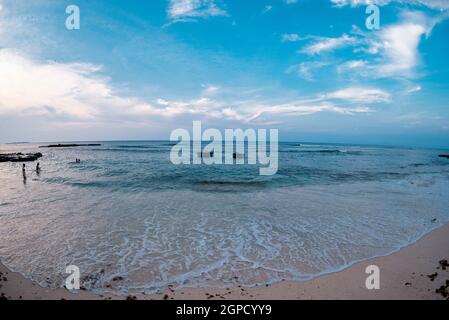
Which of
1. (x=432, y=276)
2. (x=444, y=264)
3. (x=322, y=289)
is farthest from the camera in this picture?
(x=444, y=264)

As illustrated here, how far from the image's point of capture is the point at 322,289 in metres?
6.26

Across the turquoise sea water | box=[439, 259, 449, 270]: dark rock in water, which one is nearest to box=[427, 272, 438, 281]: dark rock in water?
box=[439, 259, 449, 270]: dark rock in water

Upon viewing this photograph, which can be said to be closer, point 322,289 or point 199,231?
point 322,289

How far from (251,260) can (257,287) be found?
1.62 metres

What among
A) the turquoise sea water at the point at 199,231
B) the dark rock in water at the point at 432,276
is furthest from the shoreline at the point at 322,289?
the turquoise sea water at the point at 199,231

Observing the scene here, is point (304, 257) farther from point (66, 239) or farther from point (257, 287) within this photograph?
point (66, 239)

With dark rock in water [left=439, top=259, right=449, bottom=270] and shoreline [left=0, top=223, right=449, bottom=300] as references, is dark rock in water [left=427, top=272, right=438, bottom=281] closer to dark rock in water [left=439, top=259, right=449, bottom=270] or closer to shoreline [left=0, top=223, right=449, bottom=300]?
shoreline [left=0, top=223, right=449, bottom=300]

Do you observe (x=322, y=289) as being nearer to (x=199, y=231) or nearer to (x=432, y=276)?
(x=432, y=276)

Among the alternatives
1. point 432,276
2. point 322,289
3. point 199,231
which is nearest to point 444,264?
point 432,276

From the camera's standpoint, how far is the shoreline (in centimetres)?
592

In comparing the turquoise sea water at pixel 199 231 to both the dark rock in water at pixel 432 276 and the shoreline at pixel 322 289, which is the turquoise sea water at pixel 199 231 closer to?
the shoreline at pixel 322 289

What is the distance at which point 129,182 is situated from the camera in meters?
23.0
